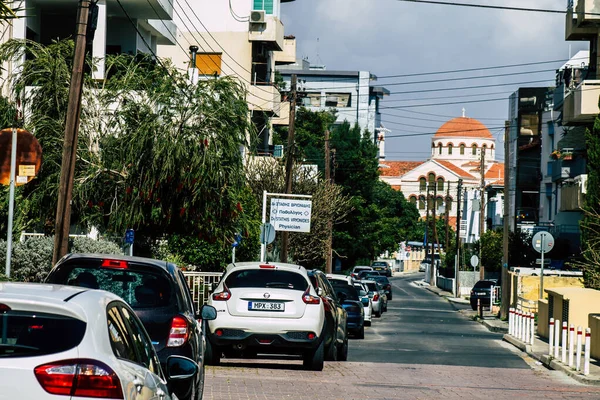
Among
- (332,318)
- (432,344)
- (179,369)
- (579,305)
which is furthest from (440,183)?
(179,369)

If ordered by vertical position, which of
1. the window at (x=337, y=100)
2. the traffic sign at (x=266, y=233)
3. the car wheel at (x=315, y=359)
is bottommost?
the car wheel at (x=315, y=359)

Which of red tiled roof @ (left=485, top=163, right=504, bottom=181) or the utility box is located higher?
red tiled roof @ (left=485, top=163, right=504, bottom=181)

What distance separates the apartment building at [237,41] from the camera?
55094mm

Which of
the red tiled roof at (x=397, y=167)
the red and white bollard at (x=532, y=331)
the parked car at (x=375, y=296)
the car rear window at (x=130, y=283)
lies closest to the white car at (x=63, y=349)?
the car rear window at (x=130, y=283)

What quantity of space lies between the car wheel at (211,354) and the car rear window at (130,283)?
674cm

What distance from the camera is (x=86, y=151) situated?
27.9m

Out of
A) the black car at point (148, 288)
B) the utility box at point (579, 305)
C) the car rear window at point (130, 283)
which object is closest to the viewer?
the black car at point (148, 288)

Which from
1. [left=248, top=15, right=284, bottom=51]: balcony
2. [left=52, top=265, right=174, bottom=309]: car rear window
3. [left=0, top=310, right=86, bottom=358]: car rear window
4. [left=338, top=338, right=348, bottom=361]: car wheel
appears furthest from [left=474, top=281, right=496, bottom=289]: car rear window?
[left=0, top=310, right=86, bottom=358]: car rear window

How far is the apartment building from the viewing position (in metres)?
55.1

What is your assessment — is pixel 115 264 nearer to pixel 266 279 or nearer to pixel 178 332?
pixel 178 332

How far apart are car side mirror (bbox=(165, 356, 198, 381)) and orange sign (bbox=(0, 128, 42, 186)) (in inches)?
349

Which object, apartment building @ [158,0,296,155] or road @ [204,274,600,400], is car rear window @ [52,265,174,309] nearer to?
road @ [204,274,600,400]

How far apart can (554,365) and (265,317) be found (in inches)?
290

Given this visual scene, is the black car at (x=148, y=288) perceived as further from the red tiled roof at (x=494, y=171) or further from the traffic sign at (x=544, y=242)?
the red tiled roof at (x=494, y=171)
